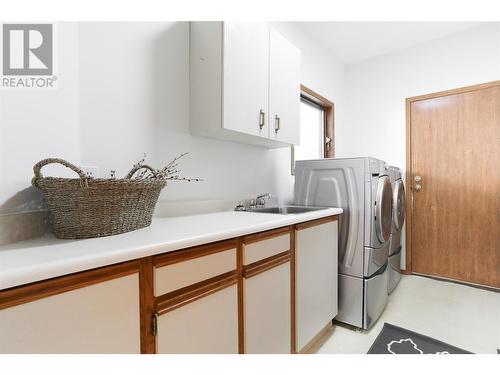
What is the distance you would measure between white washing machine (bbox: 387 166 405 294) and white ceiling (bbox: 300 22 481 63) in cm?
148

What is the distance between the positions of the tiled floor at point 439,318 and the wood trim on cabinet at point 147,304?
1.28 m

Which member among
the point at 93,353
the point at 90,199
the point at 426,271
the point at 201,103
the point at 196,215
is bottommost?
the point at 426,271

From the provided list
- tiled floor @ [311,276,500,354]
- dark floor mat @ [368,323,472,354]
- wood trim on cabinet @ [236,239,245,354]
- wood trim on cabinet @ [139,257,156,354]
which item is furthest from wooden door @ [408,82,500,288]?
wood trim on cabinet @ [139,257,156,354]

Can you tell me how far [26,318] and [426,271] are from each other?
358cm

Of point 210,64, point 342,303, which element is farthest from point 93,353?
point 342,303

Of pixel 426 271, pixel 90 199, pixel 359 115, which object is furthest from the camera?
pixel 359 115

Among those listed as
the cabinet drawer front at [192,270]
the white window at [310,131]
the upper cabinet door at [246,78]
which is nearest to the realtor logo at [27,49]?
the upper cabinet door at [246,78]

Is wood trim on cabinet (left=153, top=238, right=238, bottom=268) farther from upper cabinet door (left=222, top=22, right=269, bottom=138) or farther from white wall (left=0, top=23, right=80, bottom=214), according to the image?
upper cabinet door (left=222, top=22, right=269, bottom=138)

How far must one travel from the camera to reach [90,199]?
2.88 ft

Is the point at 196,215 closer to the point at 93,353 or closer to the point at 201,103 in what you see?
the point at 201,103

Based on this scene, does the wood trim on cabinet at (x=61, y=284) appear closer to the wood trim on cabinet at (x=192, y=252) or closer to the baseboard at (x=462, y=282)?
the wood trim on cabinet at (x=192, y=252)

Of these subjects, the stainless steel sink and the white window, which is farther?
the white window

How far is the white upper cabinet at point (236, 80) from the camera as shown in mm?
1470

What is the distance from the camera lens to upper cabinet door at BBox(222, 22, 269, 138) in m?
1.47
